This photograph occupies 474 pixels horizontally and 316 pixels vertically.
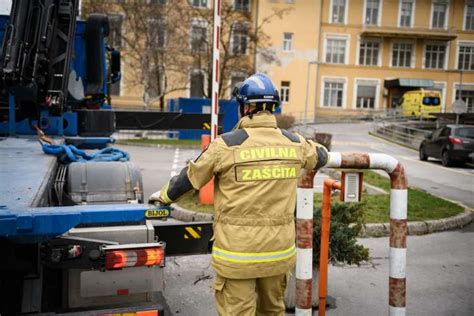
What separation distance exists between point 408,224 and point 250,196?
5.60 metres

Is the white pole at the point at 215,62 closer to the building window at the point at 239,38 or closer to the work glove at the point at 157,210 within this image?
the work glove at the point at 157,210

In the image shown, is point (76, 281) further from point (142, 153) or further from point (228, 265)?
point (142, 153)

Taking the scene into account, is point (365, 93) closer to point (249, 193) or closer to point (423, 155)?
point (423, 155)

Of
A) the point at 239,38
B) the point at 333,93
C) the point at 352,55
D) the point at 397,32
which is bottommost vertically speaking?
the point at 333,93

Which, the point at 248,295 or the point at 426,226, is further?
the point at 426,226

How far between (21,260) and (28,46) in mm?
3116

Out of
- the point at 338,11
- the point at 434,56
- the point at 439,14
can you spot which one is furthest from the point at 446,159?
the point at 434,56

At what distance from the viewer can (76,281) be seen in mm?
3186

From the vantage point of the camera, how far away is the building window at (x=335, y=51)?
152 feet

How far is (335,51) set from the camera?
46750mm

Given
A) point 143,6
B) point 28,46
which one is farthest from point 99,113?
point 143,6

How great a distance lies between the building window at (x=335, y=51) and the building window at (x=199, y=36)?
18.2 metres

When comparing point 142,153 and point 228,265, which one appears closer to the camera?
point 228,265

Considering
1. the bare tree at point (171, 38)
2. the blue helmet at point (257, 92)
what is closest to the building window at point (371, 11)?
the bare tree at point (171, 38)
